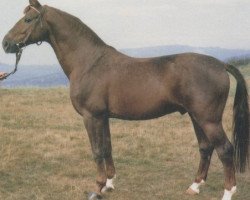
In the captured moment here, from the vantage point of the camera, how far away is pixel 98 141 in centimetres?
659

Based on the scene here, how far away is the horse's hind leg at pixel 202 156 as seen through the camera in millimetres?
6918

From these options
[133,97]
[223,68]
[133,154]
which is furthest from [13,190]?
[223,68]

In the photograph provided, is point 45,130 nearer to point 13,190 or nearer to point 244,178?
point 13,190

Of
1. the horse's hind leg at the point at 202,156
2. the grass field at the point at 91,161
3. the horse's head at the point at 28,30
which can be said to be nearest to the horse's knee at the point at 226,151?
the horse's hind leg at the point at 202,156

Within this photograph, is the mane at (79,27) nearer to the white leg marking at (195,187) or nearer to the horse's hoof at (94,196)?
the horse's hoof at (94,196)

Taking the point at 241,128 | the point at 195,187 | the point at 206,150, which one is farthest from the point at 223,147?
the point at 195,187

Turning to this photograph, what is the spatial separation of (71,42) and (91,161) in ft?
10.5

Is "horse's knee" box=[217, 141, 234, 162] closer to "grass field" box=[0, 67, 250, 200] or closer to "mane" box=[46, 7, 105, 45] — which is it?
"grass field" box=[0, 67, 250, 200]

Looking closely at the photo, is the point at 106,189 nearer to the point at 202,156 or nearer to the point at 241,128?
the point at 202,156

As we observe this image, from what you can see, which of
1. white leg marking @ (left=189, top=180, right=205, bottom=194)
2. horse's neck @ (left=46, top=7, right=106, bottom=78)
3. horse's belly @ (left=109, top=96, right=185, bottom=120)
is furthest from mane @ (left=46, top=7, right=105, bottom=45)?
white leg marking @ (left=189, top=180, right=205, bottom=194)

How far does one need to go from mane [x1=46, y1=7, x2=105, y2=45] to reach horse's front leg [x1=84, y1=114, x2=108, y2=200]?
1.27 meters

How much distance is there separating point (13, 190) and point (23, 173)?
102cm

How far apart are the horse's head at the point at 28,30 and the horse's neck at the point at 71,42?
0.14 meters

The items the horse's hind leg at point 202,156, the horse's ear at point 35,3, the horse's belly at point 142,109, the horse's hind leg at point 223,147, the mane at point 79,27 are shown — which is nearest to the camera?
the horse's hind leg at point 223,147
